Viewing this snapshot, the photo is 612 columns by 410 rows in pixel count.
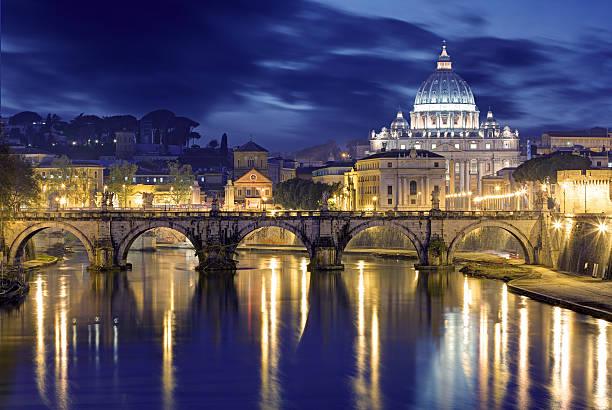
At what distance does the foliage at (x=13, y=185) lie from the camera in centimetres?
7569

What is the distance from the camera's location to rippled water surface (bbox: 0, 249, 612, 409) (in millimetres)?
44656

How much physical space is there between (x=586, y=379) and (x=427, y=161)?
114 meters

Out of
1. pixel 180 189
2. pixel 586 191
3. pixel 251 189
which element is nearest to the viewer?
pixel 586 191

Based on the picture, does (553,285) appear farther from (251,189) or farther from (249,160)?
(249,160)

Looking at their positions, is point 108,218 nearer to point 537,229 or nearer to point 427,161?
point 537,229

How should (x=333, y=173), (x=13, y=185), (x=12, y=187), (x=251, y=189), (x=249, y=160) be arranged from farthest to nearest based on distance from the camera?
(x=333, y=173), (x=249, y=160), (x=251, y=189), (x=12, y=187), (x=13, y=185)

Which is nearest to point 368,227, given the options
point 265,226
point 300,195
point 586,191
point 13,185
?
point 265,226

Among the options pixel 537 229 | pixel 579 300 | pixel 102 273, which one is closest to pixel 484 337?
pixel 579 300

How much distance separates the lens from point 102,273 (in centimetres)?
8562

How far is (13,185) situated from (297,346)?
1526 inches

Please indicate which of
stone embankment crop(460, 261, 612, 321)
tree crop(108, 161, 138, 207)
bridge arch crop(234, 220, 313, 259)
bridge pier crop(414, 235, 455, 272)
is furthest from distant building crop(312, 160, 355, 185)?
bridge arch crop(234, 220, 313, 259)

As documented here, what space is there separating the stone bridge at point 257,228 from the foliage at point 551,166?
40.5 meters

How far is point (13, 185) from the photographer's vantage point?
3236 inches

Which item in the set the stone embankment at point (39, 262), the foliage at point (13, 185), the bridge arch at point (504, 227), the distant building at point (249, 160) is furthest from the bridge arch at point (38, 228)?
the distant building at point (249, 160)
